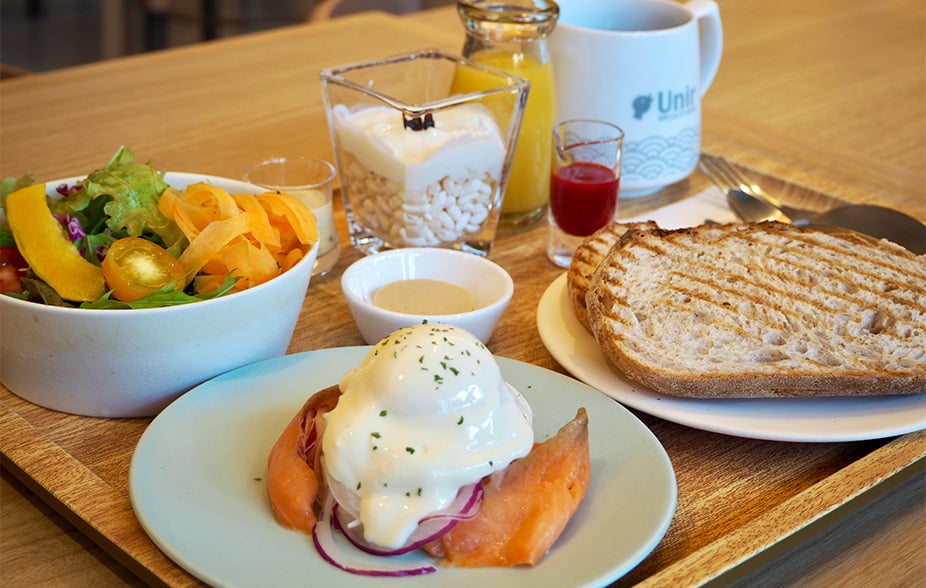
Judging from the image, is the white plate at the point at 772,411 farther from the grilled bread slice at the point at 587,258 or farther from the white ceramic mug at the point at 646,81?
the white ceramic mug at the point at 646,81

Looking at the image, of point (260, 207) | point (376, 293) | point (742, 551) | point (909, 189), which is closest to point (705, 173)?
point (909, 189)

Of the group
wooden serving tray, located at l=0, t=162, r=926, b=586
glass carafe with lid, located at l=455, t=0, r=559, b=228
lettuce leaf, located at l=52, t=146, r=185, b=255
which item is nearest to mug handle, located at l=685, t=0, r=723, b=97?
glass carafe with lid, located at l=455, t=0, r=559, b=228

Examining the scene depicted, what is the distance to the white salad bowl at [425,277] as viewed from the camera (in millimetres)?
1327

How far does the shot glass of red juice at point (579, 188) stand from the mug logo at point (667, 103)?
149 millimetres

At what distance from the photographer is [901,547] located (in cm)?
112

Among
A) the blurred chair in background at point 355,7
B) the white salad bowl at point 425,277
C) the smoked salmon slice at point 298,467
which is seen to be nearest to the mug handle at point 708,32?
the white salad bowl at point 425,277

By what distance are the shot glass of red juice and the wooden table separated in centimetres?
6

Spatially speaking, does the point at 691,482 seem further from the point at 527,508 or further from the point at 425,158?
the point at 425,158

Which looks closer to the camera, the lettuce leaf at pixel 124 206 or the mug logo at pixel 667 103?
the lettuce leaf at pixel 124 206

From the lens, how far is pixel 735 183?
1.92m

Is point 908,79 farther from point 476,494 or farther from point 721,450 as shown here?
point 476,494

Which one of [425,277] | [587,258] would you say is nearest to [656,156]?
[587,258]

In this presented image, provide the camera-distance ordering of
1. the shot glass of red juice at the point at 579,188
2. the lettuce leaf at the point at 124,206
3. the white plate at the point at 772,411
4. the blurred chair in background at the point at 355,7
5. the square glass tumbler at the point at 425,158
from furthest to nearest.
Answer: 1. the blurred chair in background at the point at 355,7
2. the shot glass of red juice at the point at 579,188
3. the square glass tumbler at the point at 425,158
4. the lettuce leaf at the point at 124,206
5. the white plate at the point at 772,411

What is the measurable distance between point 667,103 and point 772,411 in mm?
775
